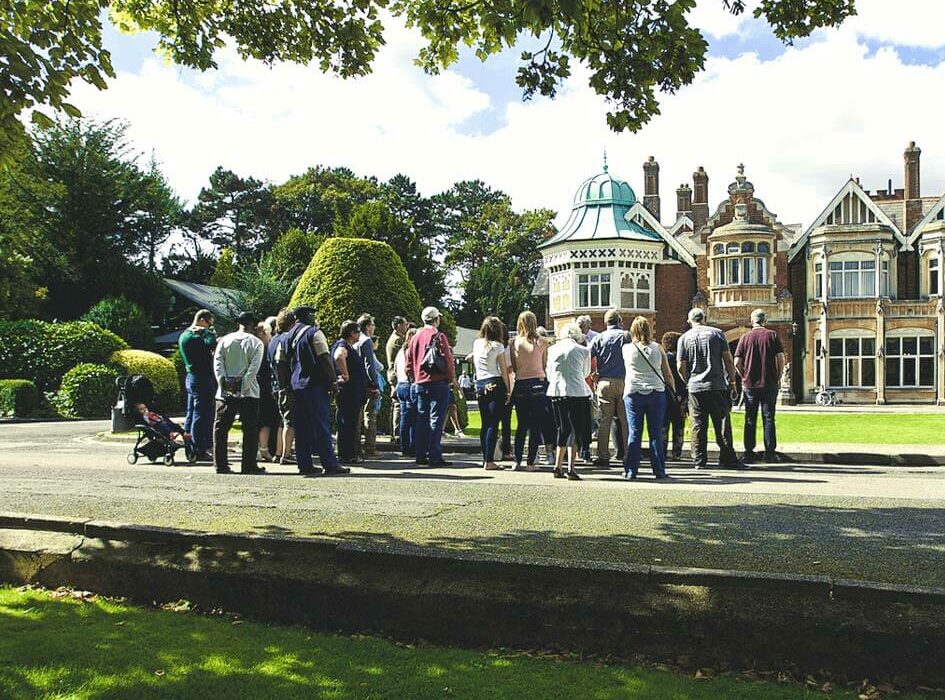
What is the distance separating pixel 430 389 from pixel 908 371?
3681 centimetres

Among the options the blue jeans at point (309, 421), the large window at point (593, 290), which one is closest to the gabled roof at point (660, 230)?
the large window at point (593, 290)

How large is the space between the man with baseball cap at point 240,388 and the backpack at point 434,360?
1999 millimetres

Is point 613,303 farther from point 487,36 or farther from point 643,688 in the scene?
point 643,688

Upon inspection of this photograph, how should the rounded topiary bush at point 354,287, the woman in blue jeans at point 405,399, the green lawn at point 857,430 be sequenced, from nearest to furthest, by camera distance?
the woman in blue jeans at point 405,399, the rounded topiary bush at point 354,287, the green lawn at point 857,430

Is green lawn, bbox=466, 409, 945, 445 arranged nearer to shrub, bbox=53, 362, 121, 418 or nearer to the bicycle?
shrub, bbox=53, 362, 121, 418

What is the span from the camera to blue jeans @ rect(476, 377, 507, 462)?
35.7ft

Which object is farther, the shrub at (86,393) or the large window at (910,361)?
the large window at (910,361)

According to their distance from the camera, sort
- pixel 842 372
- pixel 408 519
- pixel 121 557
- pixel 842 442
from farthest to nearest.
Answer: pixel 842 372 < pixel 842 442 < pixel 408 519 < pixel 121 557

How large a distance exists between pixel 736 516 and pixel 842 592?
2.57 meters

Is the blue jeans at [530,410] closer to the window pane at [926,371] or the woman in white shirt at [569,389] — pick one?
the woman in white shirt at [569,389]

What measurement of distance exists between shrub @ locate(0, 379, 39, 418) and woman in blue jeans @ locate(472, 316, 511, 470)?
2074 centimetres

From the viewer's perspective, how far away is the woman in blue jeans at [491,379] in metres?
10.8

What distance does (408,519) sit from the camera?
22.6 ft

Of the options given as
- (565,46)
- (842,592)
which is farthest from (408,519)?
(565,46)
